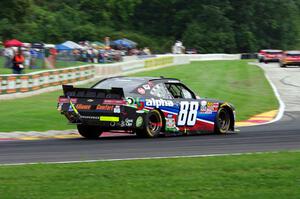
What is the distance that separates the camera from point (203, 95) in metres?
27.5

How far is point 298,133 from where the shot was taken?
15.7 meters

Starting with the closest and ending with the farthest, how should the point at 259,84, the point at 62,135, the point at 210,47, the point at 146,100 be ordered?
1. the point at 146,100
2. the point at 62,135
3. the point at 259,84
4. the point at 210,47

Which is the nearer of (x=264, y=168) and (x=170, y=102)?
(x=264, y=168)

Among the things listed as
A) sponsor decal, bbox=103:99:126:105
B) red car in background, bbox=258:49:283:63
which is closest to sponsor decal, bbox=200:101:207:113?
sponsor decal, bbox=103:99:126:105

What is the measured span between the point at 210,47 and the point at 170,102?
249 ft

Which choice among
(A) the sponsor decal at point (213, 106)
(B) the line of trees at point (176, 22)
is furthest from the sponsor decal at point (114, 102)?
(B) the line of trees at point (176, 22)

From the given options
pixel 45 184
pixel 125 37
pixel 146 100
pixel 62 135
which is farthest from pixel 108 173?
pixel 125 37

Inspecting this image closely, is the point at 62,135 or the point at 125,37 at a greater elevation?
the point at 125,37

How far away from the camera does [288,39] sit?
10356 centimetres

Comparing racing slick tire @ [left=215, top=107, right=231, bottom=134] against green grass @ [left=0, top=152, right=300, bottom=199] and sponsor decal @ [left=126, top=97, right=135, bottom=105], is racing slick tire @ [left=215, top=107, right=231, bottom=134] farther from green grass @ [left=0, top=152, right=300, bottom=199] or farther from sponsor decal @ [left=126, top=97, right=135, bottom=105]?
green grass @ [left=0, top=152, right=300, bottom=199]

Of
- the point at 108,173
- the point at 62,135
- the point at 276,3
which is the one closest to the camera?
the point at 108,173

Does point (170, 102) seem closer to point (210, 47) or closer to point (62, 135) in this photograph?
point (62, 135)

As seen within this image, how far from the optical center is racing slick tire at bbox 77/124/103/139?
48.8ft

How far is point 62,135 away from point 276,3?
87.8 m
